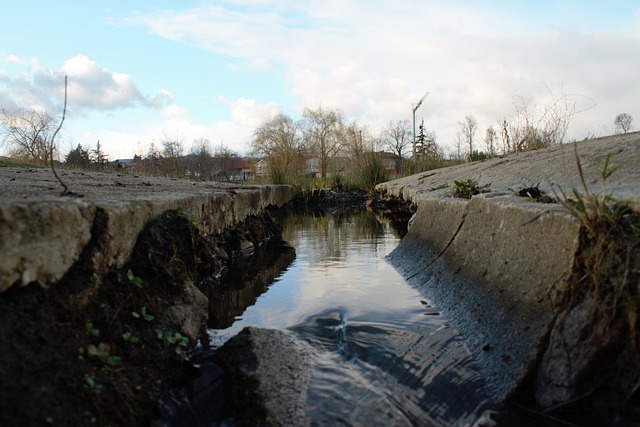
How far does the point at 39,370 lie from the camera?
1.36 meters

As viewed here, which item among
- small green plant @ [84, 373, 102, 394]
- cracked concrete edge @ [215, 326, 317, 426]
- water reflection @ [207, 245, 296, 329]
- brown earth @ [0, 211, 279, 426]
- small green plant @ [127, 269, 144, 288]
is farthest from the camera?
water reflection @ [207, 245, 296, 329]

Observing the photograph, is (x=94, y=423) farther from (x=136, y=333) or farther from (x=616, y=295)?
(x=616, y=295)

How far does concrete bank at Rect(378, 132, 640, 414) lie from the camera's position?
1.85m

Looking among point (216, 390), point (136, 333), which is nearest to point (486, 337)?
point (216, 390)

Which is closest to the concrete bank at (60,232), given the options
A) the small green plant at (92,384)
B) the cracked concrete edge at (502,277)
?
the small green plant at (92,384)

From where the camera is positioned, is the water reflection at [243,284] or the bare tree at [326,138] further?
the bare tree at [326,138]

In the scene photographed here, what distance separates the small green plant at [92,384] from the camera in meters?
1.45

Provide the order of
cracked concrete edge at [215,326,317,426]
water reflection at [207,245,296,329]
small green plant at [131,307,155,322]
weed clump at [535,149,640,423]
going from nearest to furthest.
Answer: weed clump at [535,149,640,423] → cracked concrete edge at [215,326,317,426] → small green plant at [131,307,155,322] → water reflection at [207,245,296,329]

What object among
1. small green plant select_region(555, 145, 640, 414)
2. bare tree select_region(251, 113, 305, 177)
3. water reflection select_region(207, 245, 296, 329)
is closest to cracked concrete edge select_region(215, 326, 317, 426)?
water reflection select_region(207, 245, 296, 329)

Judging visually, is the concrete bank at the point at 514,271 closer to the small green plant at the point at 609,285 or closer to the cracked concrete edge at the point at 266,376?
the small green plant at the point at 609,285

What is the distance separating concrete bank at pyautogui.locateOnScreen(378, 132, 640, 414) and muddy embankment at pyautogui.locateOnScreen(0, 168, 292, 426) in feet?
4.46

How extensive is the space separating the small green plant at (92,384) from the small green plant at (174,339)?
0.54 m

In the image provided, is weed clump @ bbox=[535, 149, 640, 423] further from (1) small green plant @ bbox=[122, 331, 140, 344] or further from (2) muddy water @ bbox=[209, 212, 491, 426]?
(1) small green plant @ bbox=[122, 331, 140, 344]

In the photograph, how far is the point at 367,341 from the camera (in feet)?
8.21
